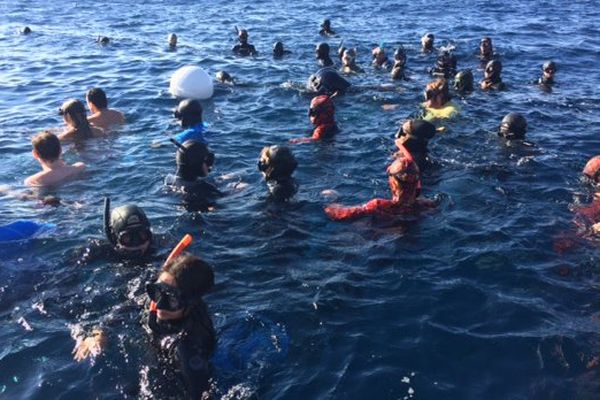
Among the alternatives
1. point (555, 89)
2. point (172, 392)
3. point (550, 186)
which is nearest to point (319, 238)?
point (172, 392)

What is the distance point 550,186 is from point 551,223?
152cm

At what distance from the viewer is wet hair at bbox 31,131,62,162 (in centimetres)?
947

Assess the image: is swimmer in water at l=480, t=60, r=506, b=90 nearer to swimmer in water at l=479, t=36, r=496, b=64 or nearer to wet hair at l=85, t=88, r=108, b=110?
swimmer in water at l=479, t=36, r=496, b=64

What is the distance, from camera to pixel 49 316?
644cm

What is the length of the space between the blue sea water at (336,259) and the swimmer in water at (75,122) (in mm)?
313

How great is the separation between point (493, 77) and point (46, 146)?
38.7 ft

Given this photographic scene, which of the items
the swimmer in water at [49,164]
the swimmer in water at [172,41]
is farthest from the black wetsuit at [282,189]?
the swimmer in water at [172,41]

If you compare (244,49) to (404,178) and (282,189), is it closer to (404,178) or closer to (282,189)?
(282,189)

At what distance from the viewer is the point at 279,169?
838 centimetres

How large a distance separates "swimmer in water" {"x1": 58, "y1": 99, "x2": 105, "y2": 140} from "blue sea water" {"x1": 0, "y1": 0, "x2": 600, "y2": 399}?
0.31 m

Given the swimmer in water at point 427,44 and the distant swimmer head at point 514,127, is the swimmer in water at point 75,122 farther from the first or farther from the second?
the swimmer in water at point 427,44

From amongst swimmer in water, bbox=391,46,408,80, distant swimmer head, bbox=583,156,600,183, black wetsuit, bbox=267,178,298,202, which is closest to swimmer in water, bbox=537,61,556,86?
swimmer in water, bbox=391,46,408,80

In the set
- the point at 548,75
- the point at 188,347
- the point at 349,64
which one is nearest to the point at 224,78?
the point at 349,64

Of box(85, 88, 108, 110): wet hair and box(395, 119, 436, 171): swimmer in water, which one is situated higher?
box(85, 88, 108, 110): wet hair
